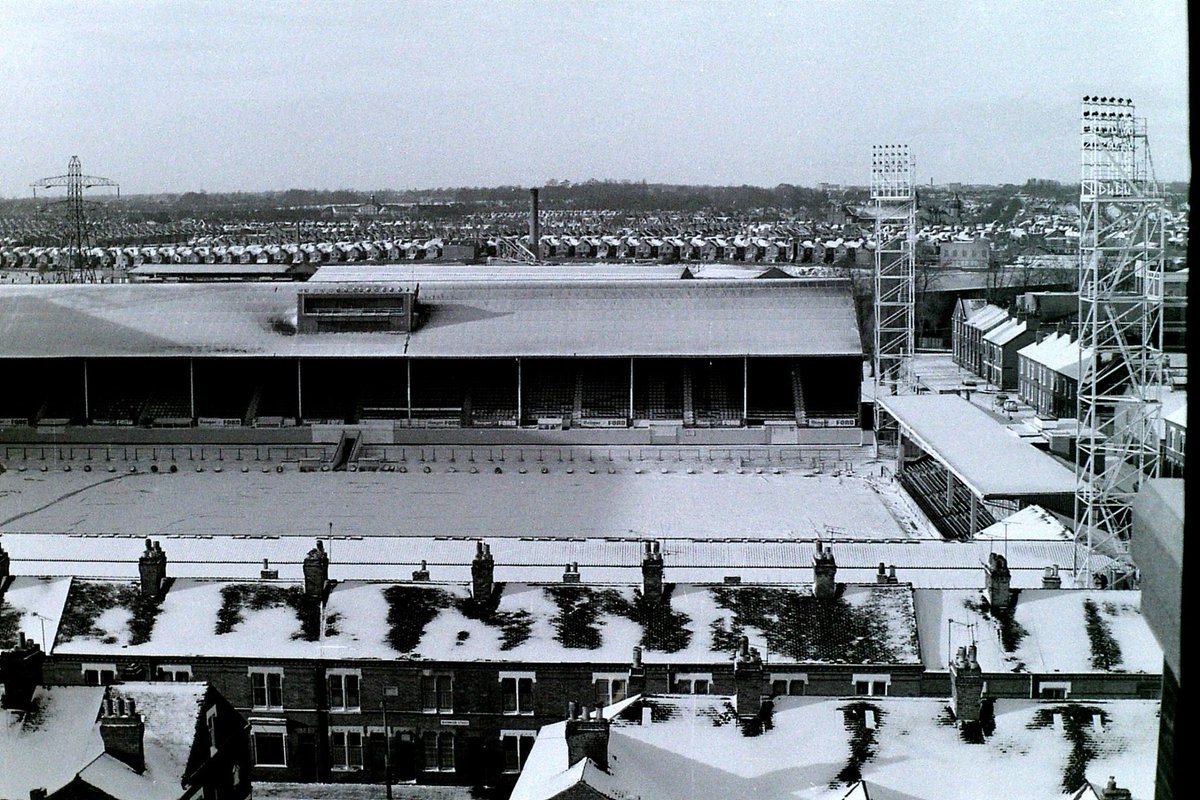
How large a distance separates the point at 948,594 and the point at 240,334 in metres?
43.2

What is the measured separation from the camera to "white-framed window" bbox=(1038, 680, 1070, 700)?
2478 centimetres

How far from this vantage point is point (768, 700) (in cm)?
2109

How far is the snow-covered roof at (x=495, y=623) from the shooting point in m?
26.1

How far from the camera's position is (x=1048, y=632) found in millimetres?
25969

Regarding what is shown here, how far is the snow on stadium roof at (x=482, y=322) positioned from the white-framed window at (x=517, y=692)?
3634cm

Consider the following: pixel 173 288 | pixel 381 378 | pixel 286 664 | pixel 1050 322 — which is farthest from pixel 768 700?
pixel 1050 322

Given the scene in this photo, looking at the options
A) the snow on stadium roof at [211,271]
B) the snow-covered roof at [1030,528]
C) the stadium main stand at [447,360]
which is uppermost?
the snow on stadium roof at [211,271]

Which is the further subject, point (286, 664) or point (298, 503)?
point (298, 503)

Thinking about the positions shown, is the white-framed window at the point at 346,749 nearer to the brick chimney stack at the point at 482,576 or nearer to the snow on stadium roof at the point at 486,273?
the brick chimney stack at the point at 482,576

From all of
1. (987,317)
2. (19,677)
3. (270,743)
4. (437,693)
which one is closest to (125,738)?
(19,677)

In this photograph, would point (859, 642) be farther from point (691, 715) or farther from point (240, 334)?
point (240, 334)

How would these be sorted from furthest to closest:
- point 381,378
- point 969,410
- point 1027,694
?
1. point 381,378
2. point 969,410
3. point 1027,694

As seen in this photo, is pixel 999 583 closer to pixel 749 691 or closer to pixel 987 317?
pixel 749 691

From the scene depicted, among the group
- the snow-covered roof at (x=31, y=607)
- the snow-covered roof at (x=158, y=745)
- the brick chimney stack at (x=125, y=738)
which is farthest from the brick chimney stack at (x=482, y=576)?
the brick chimney stack at (x=125, y=738)
